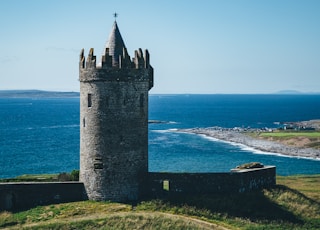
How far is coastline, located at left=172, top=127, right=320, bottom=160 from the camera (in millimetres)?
91725

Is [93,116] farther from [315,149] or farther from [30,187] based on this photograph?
[315,149]

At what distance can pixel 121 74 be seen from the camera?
28.7 m

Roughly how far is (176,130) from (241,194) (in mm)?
110314

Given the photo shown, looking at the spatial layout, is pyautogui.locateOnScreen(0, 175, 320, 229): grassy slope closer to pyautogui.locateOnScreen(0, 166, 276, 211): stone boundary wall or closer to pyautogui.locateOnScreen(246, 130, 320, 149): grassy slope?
pyautogui.locateOnScreen(0, 166, 276, 211): stone boundary wall

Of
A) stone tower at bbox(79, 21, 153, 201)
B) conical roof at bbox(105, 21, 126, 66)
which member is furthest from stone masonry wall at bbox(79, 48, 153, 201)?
conical roof at bbox(105, 21, 126, 66)

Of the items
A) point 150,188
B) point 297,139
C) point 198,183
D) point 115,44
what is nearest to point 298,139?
point 297,139

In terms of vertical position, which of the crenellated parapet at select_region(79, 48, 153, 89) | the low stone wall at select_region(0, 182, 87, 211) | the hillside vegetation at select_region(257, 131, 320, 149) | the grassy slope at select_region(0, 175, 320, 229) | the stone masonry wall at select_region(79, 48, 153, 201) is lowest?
the hillside vegetation at select_region(257, 131, 320, 149)

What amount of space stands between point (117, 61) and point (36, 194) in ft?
31.7

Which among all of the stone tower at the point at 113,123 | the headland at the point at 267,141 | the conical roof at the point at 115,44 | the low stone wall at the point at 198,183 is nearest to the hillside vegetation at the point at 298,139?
the headland at the point at 267,141

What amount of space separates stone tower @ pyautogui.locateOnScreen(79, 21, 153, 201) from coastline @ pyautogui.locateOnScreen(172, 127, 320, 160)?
216ft

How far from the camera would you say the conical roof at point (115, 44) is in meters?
29.0

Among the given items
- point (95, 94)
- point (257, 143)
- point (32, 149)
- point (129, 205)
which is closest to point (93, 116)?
point (95, 94)

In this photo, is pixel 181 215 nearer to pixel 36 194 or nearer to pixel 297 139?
pixel 36 194

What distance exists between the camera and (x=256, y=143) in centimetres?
10694
